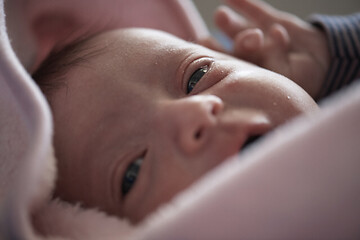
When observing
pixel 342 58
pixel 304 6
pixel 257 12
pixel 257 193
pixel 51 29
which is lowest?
pixel 304 6

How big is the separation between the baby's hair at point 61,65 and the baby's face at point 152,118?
0.02m

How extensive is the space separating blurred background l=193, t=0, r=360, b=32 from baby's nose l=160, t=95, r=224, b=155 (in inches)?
45.9

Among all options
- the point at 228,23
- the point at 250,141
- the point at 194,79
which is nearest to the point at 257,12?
the point at 228,23

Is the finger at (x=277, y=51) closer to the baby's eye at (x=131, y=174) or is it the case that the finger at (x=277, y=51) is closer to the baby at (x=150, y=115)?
the baby at (x=150, y=115)

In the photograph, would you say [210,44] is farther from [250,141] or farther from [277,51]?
[250,141]

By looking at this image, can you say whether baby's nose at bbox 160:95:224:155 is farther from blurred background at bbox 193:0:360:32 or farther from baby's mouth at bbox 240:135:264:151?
blurred background at bbox 193:0:360:32

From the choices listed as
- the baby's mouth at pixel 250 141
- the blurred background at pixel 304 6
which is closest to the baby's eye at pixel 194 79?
the baby's mouth at pixel 250 141

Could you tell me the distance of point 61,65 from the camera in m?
0.65

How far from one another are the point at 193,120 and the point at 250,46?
42cm

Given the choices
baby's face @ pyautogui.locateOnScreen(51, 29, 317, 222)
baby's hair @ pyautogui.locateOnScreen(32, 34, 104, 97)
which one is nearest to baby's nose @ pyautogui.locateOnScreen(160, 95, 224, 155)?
baby's face @ pyautogui.locateOnScreen(51, 29, 317, 222)

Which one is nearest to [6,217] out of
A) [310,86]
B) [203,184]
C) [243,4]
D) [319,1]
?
[203,184]

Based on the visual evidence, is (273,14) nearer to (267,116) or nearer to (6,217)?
(267,116)

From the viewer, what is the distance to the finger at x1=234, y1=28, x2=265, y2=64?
2.72 ft

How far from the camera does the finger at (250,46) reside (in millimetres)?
829
